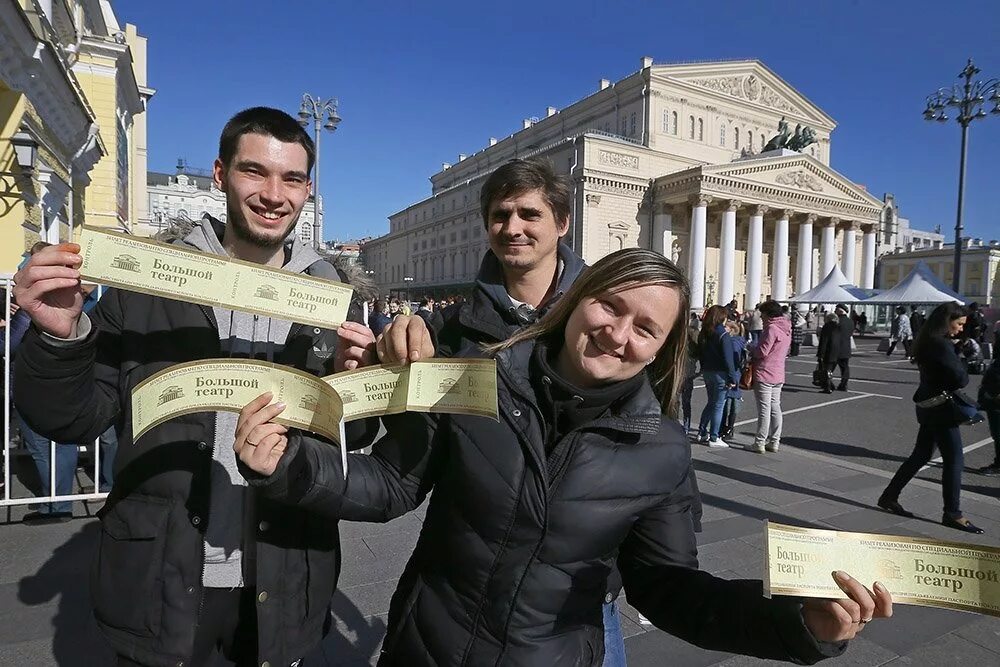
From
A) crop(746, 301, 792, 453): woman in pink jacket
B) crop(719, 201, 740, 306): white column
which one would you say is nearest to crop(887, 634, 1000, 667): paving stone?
crop(746, 301, 792, 453): woman in pink jacket

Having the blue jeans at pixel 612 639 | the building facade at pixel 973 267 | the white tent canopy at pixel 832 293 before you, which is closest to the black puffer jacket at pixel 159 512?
the blue jeans at pixel 612 639

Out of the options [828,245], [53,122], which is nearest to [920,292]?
[53,122]

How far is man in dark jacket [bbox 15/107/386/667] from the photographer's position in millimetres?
1425

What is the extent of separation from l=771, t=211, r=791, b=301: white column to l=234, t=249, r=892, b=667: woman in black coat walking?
50780 millimetres

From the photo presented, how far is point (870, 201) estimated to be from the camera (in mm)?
50469

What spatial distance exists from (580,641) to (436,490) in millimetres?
561

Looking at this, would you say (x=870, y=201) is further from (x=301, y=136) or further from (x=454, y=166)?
(x=301, y=136)

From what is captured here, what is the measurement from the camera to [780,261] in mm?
47625

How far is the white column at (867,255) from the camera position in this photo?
52.1 m

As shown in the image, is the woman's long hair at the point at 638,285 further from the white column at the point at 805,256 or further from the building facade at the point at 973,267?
the building facade at the point at 973,267

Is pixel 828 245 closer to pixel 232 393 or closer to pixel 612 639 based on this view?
pixel 612 639

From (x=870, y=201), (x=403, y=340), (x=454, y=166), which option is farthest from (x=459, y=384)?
(x=454, y=166)

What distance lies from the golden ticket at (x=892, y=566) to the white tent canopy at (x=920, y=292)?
21.9 m

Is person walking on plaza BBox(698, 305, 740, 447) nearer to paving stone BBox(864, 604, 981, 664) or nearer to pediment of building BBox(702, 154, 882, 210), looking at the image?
paving stone BBox(864, 604, 981, 664)
